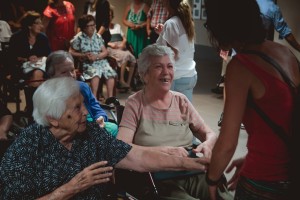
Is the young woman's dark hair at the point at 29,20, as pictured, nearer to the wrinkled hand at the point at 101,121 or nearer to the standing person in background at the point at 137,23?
the standing person in background at the point at 137,23

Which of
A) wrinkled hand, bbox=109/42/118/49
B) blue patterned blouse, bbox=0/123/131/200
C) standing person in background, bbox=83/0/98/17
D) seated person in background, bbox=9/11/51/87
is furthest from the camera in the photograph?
standing person in background, bbox=83/0/98/17

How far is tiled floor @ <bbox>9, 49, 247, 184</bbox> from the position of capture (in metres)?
5.10

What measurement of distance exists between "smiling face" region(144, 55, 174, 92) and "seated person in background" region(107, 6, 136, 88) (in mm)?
4395

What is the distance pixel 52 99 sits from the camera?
1920 mm

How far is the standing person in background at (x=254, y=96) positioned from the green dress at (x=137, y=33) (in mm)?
6121

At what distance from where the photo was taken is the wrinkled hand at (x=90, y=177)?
189 centimetres

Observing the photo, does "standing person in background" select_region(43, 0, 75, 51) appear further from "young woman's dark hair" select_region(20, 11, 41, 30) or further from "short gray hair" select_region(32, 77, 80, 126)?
"short gray hair" select_region(32, 77, 80, 126)

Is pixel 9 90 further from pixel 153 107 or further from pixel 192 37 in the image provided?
pixel 153 107

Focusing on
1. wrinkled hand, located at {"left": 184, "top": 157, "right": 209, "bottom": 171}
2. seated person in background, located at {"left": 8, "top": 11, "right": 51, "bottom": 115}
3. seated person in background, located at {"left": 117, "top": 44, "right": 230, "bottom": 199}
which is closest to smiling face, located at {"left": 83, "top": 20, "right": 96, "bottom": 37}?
seated person in background, located at {"left": 8, "top": 11, "right": 51, "bottom": 115}

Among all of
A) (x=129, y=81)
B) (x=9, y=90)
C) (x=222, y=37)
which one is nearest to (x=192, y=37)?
(x=222, y=37)

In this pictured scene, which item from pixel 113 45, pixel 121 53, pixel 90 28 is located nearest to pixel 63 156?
pixel 90 28

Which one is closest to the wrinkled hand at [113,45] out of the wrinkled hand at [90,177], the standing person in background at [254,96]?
the wrinkled hand at [90,177]

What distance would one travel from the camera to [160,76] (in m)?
2.76

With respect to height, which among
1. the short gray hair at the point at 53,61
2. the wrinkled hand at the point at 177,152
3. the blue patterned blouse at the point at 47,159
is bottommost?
the wrinkled hand at the point at 177,152
